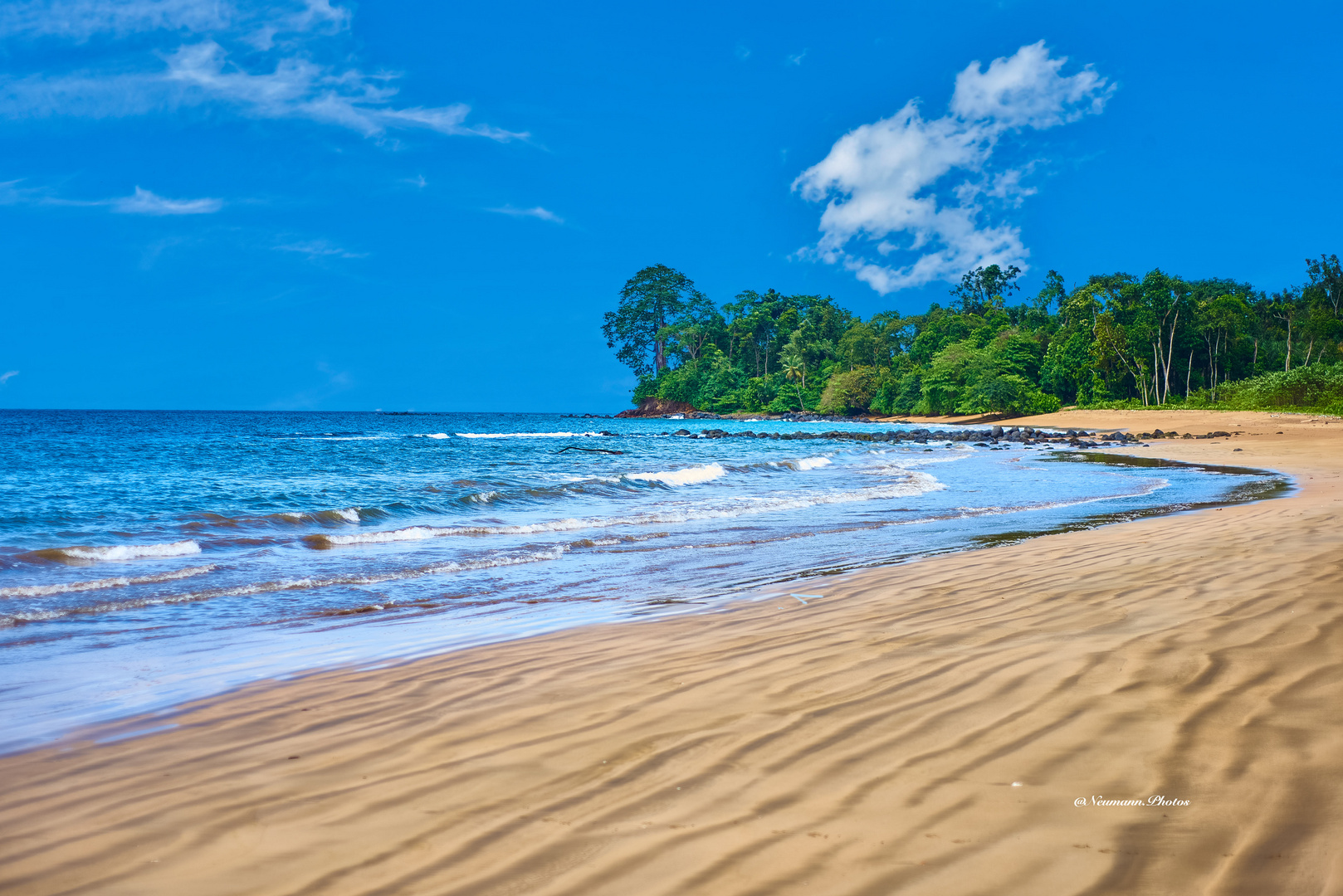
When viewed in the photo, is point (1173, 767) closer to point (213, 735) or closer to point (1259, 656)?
point (1259, 656)

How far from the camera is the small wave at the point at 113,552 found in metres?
8.66

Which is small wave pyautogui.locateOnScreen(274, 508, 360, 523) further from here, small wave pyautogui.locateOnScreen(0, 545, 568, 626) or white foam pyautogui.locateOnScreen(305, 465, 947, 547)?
small wave pyautogui.locateOnScreen(0, 545, 568, 626)

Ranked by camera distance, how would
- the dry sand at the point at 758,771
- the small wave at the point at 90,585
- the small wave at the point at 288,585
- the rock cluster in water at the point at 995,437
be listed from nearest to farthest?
1. the dry sand at the point at 758,771
2. the small wave at the point at 288,585
3. the small wave at the point at 90,585
4. the rock cluster in water at the point at 995,437

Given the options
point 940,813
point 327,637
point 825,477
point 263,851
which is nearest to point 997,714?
point 940,813

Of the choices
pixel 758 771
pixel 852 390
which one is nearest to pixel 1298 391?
pixel 852 390

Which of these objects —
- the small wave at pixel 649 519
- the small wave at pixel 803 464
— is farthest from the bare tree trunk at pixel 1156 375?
the small wave at pixel 649 519

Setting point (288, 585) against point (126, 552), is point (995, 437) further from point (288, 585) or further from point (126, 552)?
point (126, 552)

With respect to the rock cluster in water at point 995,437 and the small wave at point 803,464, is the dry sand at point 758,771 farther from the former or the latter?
the rock cluster in water at point 995,437

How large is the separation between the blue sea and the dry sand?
105 centimetres

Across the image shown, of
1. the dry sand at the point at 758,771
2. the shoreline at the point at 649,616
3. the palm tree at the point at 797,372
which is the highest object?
the palm tree at the point at 797,372

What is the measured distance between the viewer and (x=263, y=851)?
2.24 meters

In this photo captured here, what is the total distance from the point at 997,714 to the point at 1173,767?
25.4 inches

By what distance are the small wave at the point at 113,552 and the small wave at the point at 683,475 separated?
10684 mm

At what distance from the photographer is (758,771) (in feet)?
8.61
